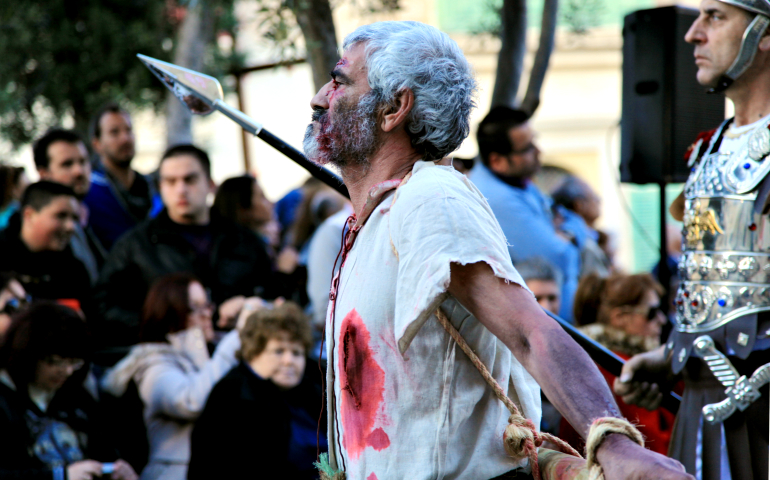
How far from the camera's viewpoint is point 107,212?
5.80 m

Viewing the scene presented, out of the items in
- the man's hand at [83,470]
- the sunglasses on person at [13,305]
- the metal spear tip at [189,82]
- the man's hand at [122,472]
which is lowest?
the man's hand at [122,472]

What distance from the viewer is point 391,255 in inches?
68.2

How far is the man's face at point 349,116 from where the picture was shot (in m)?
1.85

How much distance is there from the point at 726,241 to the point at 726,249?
25 mm

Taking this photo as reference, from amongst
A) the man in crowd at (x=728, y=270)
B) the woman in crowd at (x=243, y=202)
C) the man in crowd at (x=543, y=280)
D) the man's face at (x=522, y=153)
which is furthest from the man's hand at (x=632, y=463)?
the woman in crowd at (x=243, y=202)

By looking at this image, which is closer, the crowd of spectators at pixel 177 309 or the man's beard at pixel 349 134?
the man's beard at pixel 349 134

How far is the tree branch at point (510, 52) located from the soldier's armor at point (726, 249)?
2.66 meters

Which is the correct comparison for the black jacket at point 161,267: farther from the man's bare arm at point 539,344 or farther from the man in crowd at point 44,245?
the man's bare arm at point 539,344

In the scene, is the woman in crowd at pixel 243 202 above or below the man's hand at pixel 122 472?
above

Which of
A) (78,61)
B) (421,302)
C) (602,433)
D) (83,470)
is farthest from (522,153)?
(78,61)

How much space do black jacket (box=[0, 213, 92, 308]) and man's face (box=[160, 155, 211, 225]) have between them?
0.60m

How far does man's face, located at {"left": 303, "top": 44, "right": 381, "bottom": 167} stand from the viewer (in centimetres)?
185

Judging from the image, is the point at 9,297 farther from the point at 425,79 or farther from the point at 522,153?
the point at 425,79

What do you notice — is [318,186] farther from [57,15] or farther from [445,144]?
[445,144]
